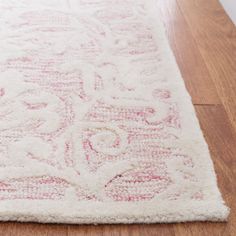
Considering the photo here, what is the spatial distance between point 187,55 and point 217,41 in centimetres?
17

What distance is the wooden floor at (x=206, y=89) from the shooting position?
74 cm

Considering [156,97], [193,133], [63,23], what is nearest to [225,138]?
[193,133]

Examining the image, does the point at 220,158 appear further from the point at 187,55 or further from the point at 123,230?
the point at 187,55

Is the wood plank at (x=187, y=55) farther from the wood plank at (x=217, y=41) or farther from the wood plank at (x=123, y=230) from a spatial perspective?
the wood plank at (x=123, y=230)

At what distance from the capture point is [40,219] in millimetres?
738

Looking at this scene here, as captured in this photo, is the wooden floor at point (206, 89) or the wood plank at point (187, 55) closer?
the wooden floor at point (206, 89)

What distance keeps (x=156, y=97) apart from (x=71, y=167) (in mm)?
346

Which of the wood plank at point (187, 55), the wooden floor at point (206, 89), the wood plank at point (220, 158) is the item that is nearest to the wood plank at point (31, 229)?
the wooden floor at point (206, 89)

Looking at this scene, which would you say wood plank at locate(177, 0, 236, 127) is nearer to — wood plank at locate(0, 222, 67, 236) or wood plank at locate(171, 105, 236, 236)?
wood plank at locate(171, 105, 236, 236)

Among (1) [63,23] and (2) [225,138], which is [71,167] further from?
(1) [63,23]

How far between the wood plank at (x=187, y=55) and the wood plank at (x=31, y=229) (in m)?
0.53

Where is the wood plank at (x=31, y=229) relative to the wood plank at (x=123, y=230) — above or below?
Result: below

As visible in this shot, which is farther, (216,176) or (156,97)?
(156,97)

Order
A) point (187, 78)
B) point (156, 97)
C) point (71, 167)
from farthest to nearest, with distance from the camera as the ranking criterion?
point (187, 78)
point (156, 97)
point (71, 167)
